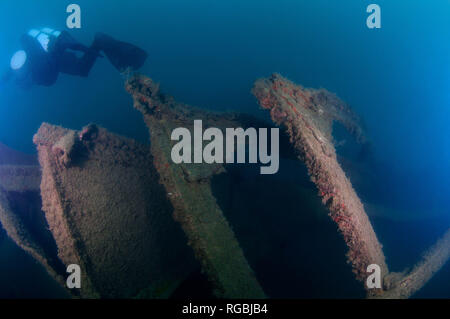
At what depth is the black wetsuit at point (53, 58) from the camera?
7.87 meters

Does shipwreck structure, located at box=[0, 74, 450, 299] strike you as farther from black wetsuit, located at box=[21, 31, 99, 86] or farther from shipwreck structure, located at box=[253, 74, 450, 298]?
black wetsuit, located at box=[21, 31, 99, 86]

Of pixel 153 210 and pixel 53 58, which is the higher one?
pixel 53 58

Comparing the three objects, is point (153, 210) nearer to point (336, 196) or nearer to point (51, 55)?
point (336, 196)

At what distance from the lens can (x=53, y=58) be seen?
7.97 metres

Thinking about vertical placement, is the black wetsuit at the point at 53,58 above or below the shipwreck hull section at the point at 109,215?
above

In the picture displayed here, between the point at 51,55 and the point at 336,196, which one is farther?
the point at 51,55

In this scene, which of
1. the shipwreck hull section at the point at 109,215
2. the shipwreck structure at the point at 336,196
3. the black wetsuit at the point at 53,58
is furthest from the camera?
the black wetsuit at the point at 53,58

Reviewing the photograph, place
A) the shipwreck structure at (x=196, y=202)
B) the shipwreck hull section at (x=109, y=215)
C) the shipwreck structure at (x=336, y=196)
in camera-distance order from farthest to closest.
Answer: the shipwreck hull section at (x=109, y=215), the shipwreck structure at (x=336, y=196), the shipwreck structure at (x=196, y=202)

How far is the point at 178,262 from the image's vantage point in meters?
3.78

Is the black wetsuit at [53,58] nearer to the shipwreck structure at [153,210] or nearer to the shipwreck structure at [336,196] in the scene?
the shipwreck structure at [153,210]

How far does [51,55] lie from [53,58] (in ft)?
0.33

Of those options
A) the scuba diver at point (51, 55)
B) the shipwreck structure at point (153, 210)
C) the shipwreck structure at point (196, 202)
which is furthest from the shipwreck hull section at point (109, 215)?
the scuba diver at point (51, 55)


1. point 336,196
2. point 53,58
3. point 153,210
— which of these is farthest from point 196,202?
point 53,58

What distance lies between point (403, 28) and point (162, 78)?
4332 cm
